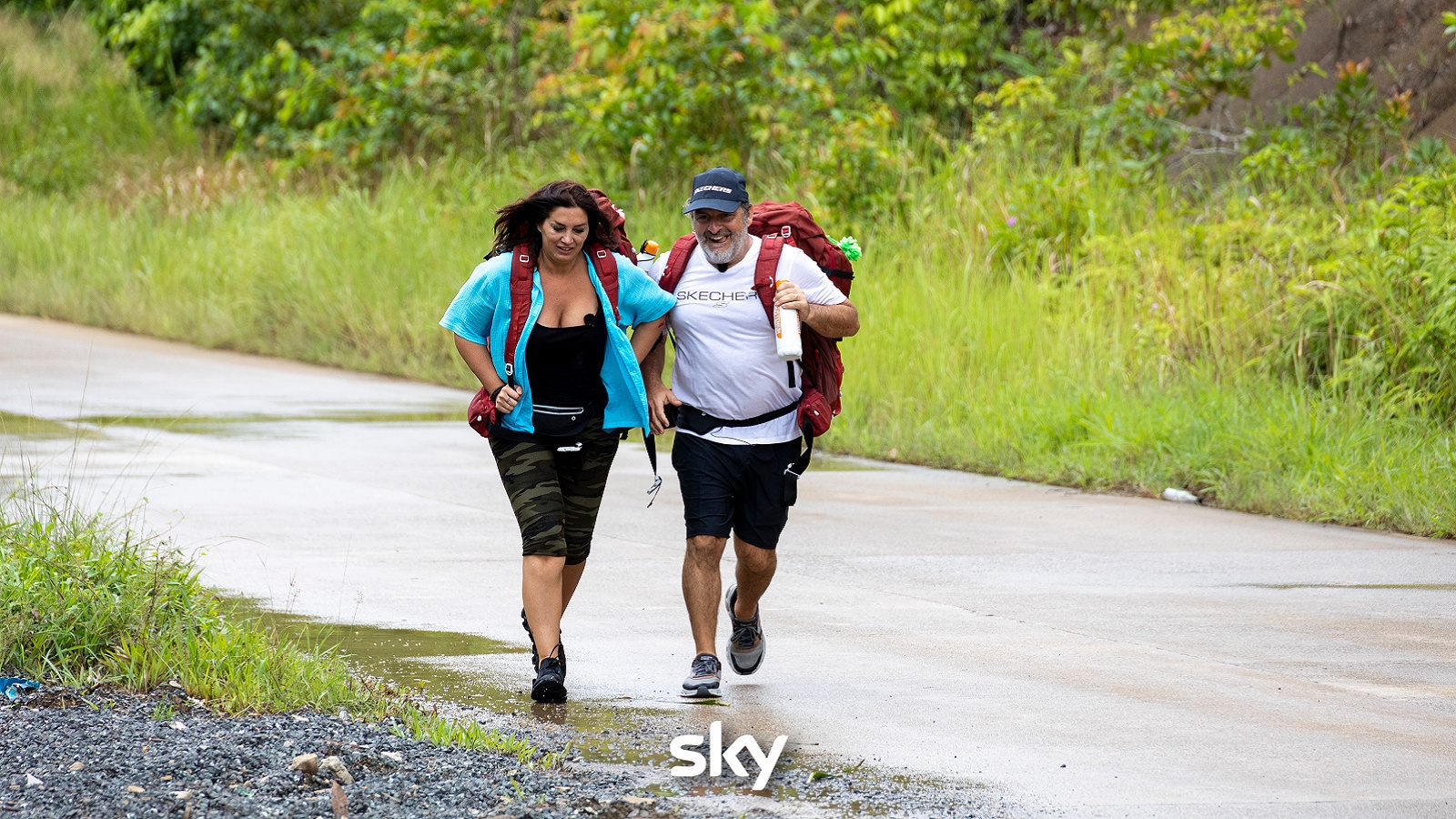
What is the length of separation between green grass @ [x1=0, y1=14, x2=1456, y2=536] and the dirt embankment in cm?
151

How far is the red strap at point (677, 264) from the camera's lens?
6.61 m

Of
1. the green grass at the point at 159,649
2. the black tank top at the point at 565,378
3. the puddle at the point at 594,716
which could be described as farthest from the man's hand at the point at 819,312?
the green grass at the point at 159,649

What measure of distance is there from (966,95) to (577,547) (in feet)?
53.8

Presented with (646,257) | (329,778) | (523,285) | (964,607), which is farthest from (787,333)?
(964,607)

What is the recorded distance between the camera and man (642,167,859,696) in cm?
647

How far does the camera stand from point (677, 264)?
21.7ft

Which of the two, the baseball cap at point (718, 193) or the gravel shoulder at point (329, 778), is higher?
the baseball cap at point (718, 193)

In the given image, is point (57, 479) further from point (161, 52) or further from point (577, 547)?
point (161, 52)

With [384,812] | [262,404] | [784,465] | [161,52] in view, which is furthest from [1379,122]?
[161,52]

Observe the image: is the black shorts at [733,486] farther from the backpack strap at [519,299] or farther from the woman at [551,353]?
the backpack strap at [519,299]

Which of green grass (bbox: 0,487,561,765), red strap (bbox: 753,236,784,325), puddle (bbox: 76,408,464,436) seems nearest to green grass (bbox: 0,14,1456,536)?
puddle (bbox: 76,408,464,436)

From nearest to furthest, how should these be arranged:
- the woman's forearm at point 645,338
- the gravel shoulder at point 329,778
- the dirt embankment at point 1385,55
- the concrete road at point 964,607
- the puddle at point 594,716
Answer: the gravel shoulder at point 329,778 → the puddle at point 594,716 → the concrete road at point 964,607 → the woman's forearm at point 645,338 → the dirt embankment at point 1385,55

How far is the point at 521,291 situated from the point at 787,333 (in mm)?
949

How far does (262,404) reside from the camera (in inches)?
602
